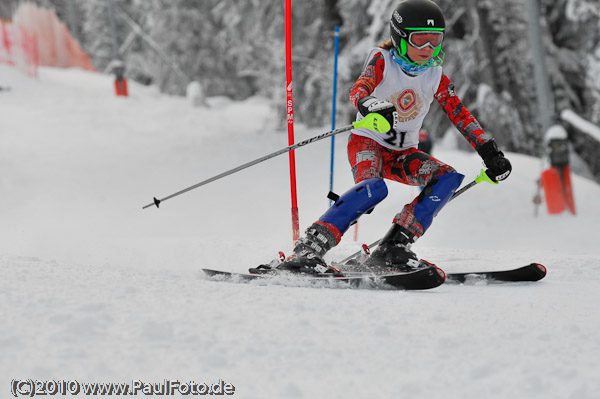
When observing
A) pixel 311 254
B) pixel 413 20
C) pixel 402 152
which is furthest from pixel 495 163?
pixel 311 254

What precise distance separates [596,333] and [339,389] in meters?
1.08

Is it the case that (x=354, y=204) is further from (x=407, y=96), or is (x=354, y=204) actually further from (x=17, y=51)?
(x=17, y=51)

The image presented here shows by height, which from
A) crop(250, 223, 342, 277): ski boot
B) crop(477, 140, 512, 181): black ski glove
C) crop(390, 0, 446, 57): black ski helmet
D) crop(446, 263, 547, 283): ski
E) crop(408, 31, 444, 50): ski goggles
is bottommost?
crop(446, 263, 547, 283): ski

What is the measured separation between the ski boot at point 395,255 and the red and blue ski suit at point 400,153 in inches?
2.2

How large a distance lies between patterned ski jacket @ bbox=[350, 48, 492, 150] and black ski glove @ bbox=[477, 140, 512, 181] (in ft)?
0.23

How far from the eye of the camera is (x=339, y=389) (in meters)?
1.84

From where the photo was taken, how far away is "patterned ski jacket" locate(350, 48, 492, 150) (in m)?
3.84

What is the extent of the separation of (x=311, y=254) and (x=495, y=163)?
123cm

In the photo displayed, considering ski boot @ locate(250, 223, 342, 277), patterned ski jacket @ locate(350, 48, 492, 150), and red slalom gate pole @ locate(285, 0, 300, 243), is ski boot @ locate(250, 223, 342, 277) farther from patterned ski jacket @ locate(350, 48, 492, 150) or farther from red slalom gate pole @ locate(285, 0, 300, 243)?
red slalom gate pole @ locate(285, 0, 300, 243)

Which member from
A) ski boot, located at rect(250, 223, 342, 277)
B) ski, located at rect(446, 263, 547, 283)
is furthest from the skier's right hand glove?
ski, located at rect(446, 263, 547, 283)

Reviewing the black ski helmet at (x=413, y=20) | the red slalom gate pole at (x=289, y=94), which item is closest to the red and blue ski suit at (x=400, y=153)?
the black ski helmet at (x=413, y=20)

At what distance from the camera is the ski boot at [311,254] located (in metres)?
3.52

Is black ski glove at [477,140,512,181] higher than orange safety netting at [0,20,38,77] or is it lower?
lower

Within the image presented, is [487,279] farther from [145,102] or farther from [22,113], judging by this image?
[145,102]
